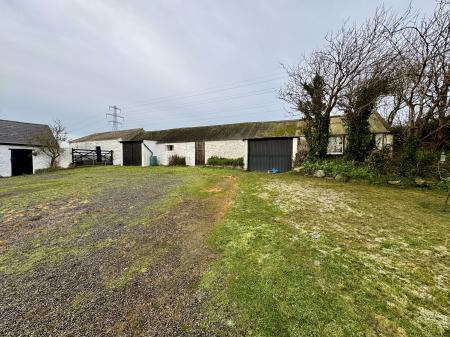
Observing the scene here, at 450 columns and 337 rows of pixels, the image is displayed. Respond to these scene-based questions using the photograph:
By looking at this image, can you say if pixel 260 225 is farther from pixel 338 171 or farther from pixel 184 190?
pixel 338 171

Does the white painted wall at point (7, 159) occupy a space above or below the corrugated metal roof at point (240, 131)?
below

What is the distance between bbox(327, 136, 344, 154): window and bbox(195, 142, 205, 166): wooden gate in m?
10.2

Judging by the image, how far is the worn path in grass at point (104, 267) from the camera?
2023 millimetres

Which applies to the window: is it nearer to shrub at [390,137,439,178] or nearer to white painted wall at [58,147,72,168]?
shrub at [390,137,439,178]

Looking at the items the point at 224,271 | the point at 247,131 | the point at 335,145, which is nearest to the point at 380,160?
the point at 335,145

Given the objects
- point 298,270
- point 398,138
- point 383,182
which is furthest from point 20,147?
point 398,138

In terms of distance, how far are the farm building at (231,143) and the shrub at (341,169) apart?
2.28 m

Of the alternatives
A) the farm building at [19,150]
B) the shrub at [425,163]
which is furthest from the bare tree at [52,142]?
the shrub at [425,163]

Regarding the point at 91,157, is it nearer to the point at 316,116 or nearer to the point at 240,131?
the point at 240,131

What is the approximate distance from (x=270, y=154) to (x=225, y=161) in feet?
13.0

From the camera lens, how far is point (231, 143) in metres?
17.3

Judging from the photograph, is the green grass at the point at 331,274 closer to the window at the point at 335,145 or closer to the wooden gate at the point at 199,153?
the window at the point at 335,145

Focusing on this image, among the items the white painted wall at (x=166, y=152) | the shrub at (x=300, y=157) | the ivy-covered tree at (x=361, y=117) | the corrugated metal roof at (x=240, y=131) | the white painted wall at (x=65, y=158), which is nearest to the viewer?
the ivy-covered tree at (x=361, y=117)

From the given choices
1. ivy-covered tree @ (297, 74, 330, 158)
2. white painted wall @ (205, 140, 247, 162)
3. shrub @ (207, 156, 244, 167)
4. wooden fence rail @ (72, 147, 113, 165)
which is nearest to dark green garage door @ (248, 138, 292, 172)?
shrub @ (207, 156, 244, 167)
